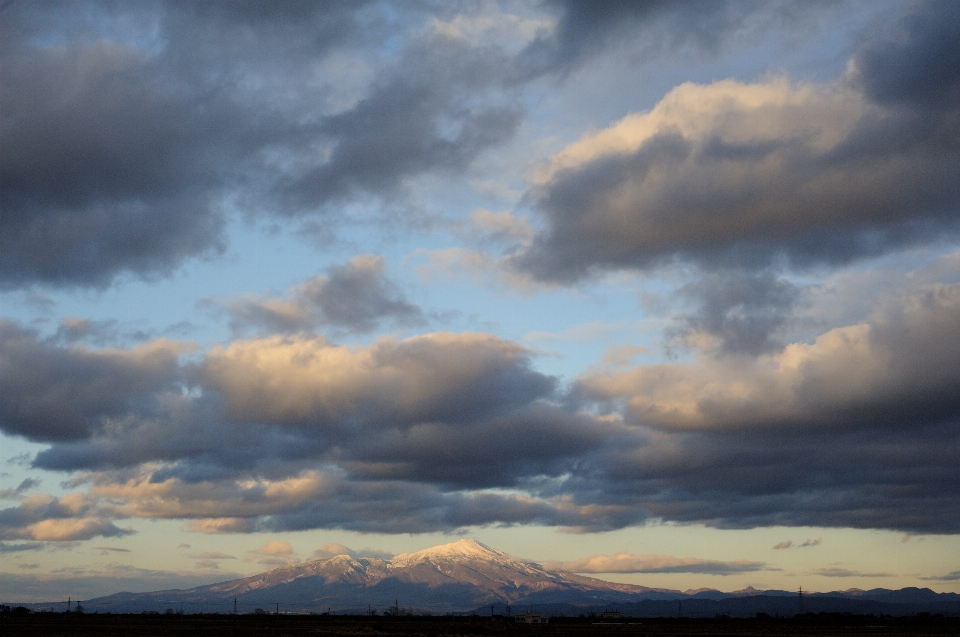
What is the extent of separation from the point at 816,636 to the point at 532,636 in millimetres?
50695

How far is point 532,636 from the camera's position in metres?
160

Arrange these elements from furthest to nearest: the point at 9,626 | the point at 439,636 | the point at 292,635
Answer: the point at 9,626, the point at 292,635, the point at 439,636

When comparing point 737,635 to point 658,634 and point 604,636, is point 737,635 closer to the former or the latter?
point 658,634

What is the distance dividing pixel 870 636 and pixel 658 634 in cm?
3582

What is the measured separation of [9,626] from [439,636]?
96518mm

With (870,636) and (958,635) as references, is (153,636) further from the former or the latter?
(958,635)

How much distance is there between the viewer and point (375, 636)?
16338 centimetres

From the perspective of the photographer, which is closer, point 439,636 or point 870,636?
point 439,636

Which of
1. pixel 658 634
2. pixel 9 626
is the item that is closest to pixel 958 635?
pixel 658 634

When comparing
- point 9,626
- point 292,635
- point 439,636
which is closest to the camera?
point 439,636

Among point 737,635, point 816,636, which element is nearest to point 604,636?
point 737,635

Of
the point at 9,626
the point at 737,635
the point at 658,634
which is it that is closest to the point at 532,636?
the point at 658,634

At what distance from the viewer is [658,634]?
555 feet

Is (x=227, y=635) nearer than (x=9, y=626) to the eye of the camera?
Yes
